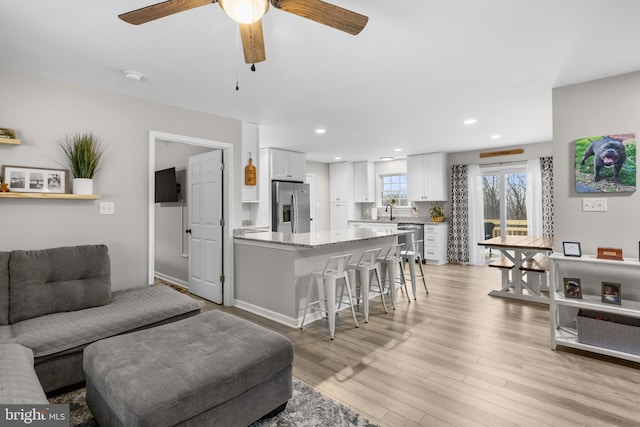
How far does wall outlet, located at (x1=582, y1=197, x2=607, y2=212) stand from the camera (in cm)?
293

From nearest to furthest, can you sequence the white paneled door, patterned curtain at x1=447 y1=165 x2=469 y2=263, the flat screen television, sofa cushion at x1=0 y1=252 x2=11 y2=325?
1. sofa cushion at x1=0 y1=252 x2=11 y2=325
2. the white paneled door
3. the flat screen television
4. patterned curtain at x1=447 y1=165 x2=469 y2=263

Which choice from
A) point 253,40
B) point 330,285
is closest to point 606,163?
point 330,285

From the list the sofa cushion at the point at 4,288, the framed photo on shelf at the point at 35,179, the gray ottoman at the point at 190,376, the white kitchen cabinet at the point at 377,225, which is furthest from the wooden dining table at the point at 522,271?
the sofa cushion at the point at 4,288

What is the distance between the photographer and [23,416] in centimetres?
127

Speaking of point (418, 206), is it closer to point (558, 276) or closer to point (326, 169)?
point (326, 169)

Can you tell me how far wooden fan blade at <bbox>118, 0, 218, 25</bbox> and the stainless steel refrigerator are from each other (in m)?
4.67

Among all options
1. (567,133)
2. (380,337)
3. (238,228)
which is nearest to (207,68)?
A: (238,228)

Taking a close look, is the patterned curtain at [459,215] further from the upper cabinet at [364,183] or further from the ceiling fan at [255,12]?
the ceiling fan at [255,12]

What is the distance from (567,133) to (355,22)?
104 inches

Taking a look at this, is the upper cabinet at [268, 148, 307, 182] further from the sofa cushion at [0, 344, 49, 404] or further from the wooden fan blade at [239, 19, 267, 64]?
the sofa cushion at [0, 344, 49, 404]

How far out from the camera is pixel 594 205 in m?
2.97

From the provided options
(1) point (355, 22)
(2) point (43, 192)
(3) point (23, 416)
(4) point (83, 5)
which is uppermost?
(4) point (83, 5)

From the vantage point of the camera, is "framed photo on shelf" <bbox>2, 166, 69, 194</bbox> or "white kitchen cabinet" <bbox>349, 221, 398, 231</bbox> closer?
"framed photo on shelf" <bbox>2, 166, 69, 194</bbox>

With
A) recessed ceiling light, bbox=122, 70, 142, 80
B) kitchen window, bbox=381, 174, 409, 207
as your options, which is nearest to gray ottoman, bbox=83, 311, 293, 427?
recessed ceiling light, bbox=122, 70, 142, 80
